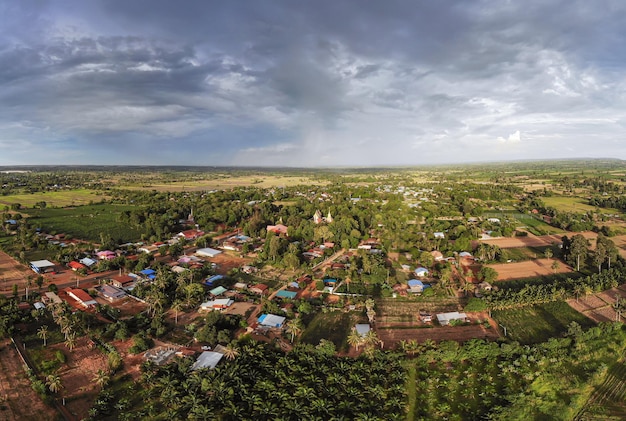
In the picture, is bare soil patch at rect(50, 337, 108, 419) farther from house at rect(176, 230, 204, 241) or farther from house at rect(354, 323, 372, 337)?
house at rect(176, 230, 204, 241)

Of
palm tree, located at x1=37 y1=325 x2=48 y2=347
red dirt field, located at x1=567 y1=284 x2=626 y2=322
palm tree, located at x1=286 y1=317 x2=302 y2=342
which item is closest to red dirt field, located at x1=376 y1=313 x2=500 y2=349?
palm tree, located at x1=286 y1=317 x2=302 y2=342

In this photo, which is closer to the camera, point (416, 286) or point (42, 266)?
point (416, 286)

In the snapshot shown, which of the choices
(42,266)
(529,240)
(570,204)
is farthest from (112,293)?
(570,204)

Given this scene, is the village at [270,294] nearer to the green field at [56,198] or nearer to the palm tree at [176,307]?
the palm tree at [176,307]

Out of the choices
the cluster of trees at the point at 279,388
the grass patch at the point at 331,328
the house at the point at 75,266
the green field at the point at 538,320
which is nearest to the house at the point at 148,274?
the house at the point at 75,266

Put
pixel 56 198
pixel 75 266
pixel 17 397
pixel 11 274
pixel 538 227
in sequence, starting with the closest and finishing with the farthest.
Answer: pixel 17 397, pixel 11 274, pixel 75 266, pixel 538 227, pixel 56 198

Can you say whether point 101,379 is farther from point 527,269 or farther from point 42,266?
point 527,269
